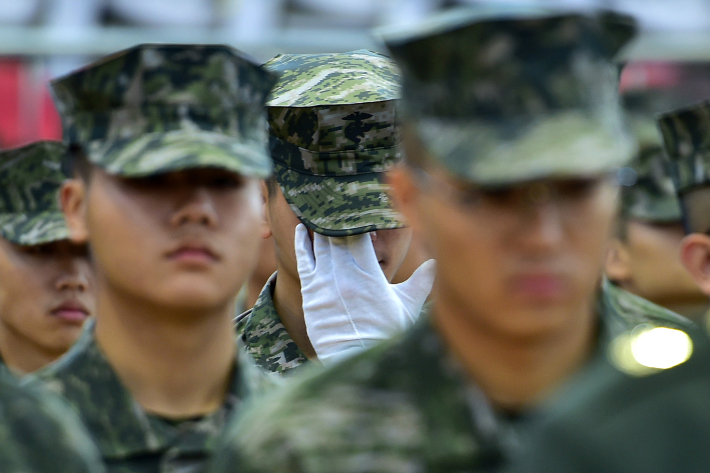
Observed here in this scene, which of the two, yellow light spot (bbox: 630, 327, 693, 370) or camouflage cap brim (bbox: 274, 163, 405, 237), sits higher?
yellow light spot (bbox: 630, 327, 693, 370)

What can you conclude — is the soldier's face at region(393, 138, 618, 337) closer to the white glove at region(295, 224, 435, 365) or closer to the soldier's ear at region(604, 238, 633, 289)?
the white glove at region(295, 224, 435, 365)

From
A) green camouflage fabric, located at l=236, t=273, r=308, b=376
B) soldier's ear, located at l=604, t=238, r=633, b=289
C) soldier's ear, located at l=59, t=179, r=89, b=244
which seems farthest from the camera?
soldier's ear, located at l=604, t=238, r=633, b=289

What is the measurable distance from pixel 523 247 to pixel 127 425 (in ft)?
3.58

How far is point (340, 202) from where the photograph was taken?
13.5 ft

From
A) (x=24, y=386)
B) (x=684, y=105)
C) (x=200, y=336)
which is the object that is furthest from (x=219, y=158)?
(x=684, y=105)

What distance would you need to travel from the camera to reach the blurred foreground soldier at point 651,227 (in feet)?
16.8

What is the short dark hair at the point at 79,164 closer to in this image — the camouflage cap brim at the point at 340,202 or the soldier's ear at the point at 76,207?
the soldier's ear at the point at 76,207

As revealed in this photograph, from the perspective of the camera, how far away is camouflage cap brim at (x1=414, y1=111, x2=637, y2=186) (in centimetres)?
226

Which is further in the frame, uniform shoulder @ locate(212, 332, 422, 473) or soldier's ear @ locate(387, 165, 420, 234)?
soldier's ear @ locate(387, 165, 420, 234)

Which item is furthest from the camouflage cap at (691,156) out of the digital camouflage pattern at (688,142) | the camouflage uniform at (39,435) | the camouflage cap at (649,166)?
the camouflage uniform at (39,435)

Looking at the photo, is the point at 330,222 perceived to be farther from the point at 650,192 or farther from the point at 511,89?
the point at 650,192

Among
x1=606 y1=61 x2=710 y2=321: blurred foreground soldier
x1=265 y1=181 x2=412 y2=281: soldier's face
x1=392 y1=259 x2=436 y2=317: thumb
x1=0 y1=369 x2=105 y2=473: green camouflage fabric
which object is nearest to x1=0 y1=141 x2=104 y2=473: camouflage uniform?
x1=0 y1=369 x2=105 y2=473: green camouflage fabric

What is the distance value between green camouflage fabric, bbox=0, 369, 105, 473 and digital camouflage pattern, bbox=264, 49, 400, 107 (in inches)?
77.6

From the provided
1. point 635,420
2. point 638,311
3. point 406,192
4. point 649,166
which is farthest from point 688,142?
point 635,420
